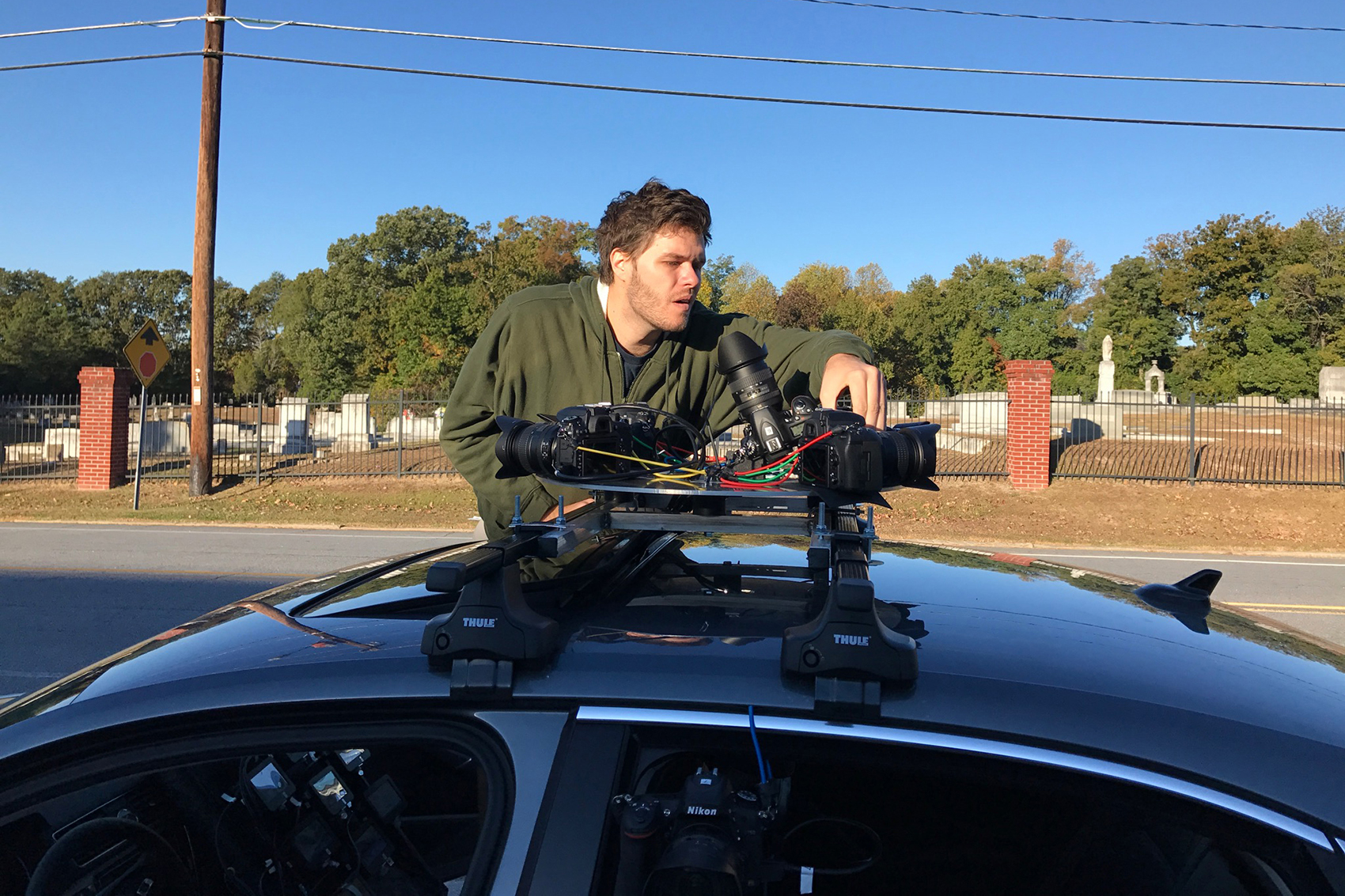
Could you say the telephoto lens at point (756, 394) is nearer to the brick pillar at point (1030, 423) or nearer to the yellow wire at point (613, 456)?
the yellow wire at point (613, 456)

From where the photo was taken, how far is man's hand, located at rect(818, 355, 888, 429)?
217 cm

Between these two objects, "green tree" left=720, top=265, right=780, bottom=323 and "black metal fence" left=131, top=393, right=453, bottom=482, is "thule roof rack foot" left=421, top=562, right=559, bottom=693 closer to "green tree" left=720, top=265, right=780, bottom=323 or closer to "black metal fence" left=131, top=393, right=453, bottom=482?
"black metal fence" left=131, top=393, right=453, bottom=482

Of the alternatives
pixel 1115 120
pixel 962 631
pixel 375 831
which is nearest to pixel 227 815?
pixel 375 831

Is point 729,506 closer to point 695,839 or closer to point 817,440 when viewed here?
point 817,440

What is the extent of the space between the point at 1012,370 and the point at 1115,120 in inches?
190

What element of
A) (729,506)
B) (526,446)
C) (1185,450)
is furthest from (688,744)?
(1185,450)

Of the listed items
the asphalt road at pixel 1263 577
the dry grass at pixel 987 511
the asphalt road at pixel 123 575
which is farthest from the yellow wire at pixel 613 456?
the dry grass at pixel 987 511

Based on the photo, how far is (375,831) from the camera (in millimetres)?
1740

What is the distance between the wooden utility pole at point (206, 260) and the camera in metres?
16.2

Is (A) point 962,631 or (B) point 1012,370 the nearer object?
(A) point 962,631

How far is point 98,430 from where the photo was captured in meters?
19.2

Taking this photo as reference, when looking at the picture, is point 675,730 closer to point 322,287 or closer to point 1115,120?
point 1115,120

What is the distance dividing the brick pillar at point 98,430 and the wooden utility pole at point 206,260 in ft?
8.70

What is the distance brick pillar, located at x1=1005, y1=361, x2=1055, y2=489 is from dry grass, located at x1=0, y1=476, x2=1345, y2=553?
41 centimetres
